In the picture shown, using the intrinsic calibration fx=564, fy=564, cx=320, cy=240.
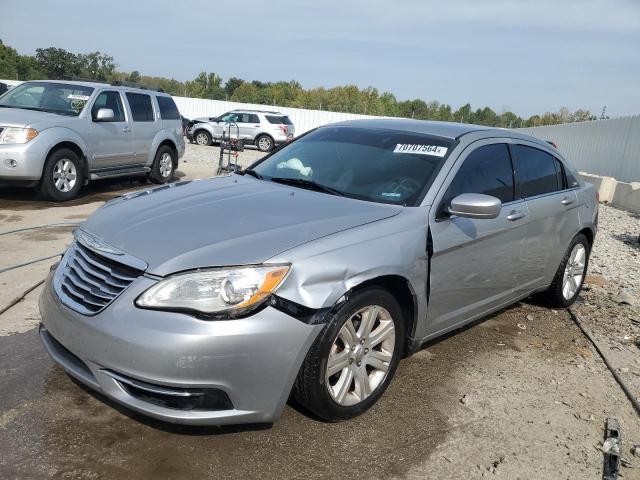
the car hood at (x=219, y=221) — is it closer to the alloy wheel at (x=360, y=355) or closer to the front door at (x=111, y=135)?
the alloy wheel at (x=360, y=355)

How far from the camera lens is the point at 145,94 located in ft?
35.0

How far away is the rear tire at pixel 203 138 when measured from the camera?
25.4 meters

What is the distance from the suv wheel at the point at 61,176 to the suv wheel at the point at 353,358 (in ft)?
23.0

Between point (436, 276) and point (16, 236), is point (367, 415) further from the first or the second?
point (16, 236)

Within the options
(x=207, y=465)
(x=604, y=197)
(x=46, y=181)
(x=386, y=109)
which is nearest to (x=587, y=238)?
(x=207, y=465)

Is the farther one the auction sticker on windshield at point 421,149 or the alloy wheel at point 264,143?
the alloy wheel at point 264,143

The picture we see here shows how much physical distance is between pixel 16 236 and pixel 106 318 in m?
4.64

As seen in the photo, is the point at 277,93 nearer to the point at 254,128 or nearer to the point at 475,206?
the point at 254,128

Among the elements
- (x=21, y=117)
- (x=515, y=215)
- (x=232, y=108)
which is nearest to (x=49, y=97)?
(x=21, y=117)

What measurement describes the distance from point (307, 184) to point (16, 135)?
6.08 m

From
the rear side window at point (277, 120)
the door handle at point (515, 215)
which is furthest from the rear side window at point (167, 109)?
the rear side window at point (277, 120)

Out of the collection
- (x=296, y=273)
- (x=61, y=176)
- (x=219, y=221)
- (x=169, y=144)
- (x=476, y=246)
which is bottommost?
(x=61, y=176)

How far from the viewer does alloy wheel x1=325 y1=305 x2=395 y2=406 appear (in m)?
2.97

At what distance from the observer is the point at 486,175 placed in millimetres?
4098
